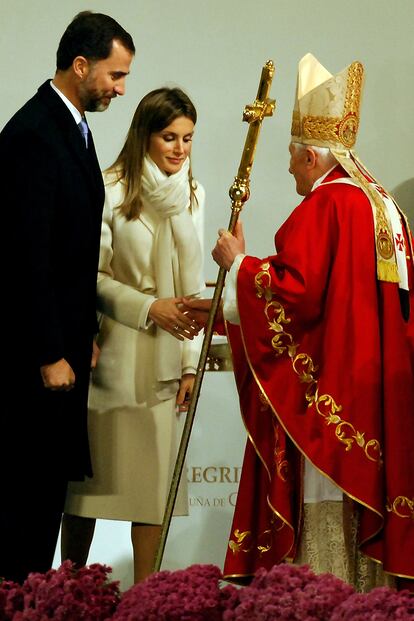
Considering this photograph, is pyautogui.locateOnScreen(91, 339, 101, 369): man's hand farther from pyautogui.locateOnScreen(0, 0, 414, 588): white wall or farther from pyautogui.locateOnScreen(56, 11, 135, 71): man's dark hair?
pyautogui.locateOnScreen(0, 0, 414, 588): white wall

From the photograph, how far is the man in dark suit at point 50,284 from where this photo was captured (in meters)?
3.32

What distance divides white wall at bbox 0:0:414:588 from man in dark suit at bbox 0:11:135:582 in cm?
133

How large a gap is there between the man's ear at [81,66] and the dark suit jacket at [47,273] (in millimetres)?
89

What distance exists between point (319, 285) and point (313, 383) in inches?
10.3

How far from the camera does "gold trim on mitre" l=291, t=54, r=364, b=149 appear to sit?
11.5 ft

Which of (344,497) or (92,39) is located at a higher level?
(92,39)

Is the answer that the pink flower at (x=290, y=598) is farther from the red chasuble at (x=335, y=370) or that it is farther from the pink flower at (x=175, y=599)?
the red chasuble at (x=335, y=370)

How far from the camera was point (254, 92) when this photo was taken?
16.0 feet

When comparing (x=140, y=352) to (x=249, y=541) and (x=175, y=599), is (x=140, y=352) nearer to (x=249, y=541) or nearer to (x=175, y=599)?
(x=249, y=541)

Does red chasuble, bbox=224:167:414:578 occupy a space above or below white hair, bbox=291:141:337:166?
below

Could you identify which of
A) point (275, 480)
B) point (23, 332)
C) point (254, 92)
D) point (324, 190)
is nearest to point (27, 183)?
point (23, 332)

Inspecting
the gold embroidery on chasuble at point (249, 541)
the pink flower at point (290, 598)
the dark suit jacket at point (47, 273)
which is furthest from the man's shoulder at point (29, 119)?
the pink flower at point (290, 598)

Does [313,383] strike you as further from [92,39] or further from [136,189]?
[92,39]

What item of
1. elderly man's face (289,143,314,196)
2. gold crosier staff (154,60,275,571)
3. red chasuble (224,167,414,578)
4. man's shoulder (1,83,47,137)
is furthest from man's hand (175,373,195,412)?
man's shoulder (1,83,47,137)
